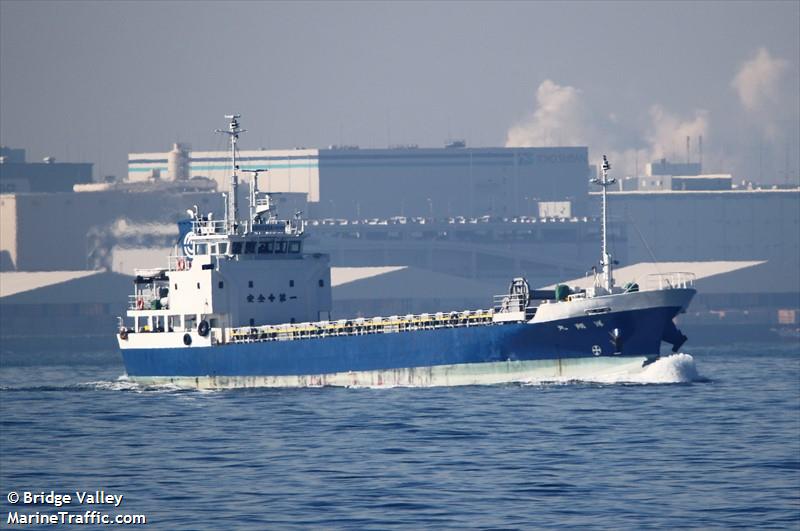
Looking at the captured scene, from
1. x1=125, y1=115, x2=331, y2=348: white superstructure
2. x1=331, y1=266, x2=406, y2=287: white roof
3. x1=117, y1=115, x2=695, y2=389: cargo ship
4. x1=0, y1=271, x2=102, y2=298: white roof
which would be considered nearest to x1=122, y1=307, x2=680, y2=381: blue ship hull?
x1=117, y1=115, x2=695, y2=389: cargo ship

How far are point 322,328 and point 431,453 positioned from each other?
29985 millimetres

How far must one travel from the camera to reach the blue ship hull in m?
80.7

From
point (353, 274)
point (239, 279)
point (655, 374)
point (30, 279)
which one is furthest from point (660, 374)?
point (30, 279)

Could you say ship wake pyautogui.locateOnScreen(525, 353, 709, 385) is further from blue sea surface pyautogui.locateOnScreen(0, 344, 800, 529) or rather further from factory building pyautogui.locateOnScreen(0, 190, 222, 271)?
factory building pyautogui.locateOnScreen(0, 190, 222, 271)

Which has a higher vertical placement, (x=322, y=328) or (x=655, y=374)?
(x=322, y=328)

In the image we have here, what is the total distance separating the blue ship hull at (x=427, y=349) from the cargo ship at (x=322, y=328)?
1.9 inches

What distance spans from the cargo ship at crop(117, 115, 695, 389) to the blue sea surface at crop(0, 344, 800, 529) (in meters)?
1.93

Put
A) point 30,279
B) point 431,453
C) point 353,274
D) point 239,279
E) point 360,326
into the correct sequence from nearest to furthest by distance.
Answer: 1. point 431,453
2. point 360,326
3. point 239,279
4. point 30,279
5. point 353,274

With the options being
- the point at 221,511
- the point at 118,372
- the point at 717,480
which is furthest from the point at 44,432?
the point at 118,372

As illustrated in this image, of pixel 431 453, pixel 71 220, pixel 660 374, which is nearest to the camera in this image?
pixel 431 453

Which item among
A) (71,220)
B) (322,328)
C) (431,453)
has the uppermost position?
(71,220)

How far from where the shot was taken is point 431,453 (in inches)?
2254

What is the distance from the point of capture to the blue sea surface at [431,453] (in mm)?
45969

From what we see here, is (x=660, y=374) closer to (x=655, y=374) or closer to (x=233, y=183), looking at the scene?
(x=655, y=374)
